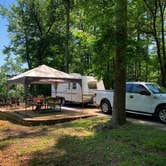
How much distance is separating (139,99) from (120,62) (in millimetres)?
3507

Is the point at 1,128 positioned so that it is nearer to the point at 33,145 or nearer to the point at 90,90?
the point at 33,145

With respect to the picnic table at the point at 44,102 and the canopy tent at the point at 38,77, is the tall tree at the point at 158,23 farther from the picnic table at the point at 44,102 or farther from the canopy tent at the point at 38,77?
the picnic table at the point at 44,102

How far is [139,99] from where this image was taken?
13.6 meters

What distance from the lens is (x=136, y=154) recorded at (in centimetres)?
692

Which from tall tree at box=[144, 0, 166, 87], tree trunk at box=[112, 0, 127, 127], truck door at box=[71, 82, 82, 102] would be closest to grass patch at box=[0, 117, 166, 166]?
tree trunk at box=[112, 0, 127, 127]

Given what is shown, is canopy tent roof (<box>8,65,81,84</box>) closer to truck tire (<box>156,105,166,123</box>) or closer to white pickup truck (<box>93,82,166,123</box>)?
white pickup truck (<box>93,82,166,123</box>)

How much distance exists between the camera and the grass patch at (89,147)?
6.64 m

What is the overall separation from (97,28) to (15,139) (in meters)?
5.29

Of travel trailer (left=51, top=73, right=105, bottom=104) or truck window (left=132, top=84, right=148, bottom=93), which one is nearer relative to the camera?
truck window (left=132, top=84, right=148, bottom=93)

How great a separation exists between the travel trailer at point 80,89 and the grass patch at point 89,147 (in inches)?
362

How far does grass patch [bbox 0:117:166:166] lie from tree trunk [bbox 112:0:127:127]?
0.78 meters

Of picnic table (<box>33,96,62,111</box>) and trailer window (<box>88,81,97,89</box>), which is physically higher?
trailer window (<box>88,81,97,89</box>)

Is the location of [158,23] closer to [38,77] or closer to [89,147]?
[38,77]

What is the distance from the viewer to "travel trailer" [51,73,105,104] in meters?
19.8
